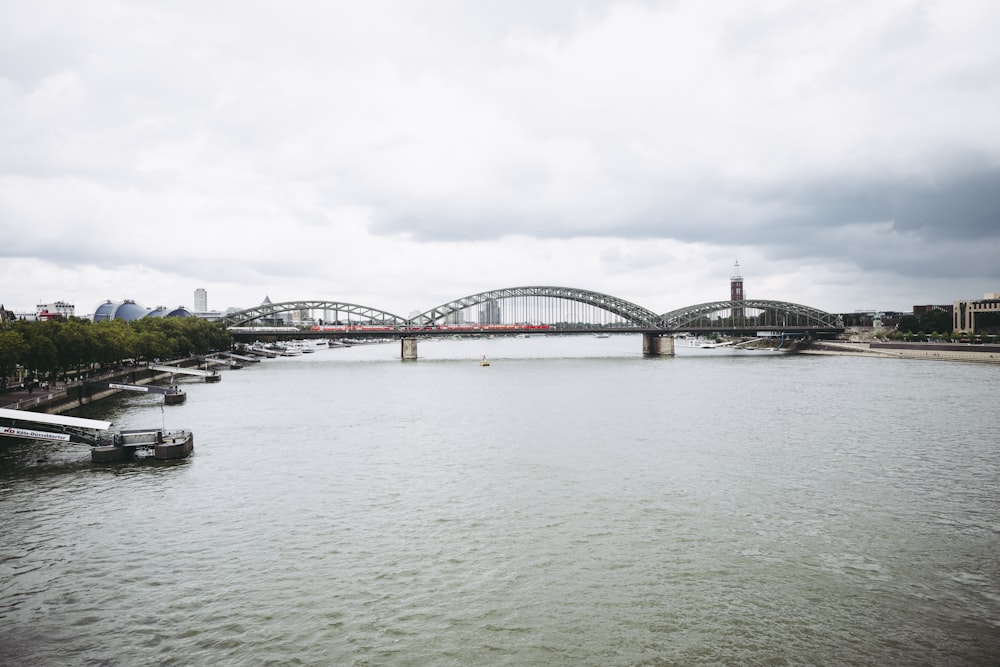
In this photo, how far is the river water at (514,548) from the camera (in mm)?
12719

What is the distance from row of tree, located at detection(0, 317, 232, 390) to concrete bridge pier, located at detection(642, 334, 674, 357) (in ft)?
264

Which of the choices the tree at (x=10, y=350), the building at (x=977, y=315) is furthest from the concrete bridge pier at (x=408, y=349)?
the building at (x=977, y=315)

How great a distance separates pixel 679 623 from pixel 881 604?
4.48 metres

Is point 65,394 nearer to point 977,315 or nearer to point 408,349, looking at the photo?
point 408,349

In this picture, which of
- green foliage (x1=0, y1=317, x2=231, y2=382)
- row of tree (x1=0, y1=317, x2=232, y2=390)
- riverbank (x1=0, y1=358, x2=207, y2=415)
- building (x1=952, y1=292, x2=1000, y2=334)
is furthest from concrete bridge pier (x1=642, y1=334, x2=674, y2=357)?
riverbank (x1=0, y1=358, x2=207, y2=415)

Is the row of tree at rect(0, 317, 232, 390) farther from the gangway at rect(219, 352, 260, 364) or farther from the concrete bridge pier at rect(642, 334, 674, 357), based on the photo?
the concrete bridge pier at rect(642, 334, 674, 357)

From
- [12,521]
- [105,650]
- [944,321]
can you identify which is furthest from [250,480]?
[944,321]

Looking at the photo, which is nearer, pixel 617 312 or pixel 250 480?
pixel 250 480

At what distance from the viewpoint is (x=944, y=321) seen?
13888 centimetres

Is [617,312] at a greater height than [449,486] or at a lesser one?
Result: greater

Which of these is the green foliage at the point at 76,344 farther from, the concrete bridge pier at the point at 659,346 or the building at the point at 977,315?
the building at the point at 977,315

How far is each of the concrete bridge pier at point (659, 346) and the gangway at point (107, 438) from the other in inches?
4114

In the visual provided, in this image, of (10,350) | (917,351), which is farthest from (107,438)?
(917,351)

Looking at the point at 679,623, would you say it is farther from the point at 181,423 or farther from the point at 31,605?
the point at 181,423
